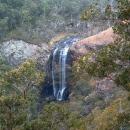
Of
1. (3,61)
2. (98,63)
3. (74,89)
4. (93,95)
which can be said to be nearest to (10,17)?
(3,61)

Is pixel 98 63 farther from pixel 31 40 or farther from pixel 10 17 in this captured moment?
pixel 10 17

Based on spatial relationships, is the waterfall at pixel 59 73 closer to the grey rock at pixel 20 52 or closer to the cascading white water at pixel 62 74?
the cascading white water at pixel 62 74

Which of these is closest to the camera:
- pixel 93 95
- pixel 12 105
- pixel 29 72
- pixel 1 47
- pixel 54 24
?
pixel 12 105

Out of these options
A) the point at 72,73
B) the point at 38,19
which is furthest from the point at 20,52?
the point at 38,19

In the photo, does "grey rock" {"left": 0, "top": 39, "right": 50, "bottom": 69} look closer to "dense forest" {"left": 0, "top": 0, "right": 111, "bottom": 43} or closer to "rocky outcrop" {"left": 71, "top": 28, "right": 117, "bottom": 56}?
"dense forest" {"left": 0, "top": 0, "right": 111, "bottom": 43}

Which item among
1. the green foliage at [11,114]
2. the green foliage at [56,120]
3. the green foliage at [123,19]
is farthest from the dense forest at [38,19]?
the green foliage at [123,19]

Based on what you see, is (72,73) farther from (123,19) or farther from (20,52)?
(123,19)

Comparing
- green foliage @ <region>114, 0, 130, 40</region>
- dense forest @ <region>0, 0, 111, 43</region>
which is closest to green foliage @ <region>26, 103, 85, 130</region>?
green foliage @ <region>114, 0, 130, 40</region>
